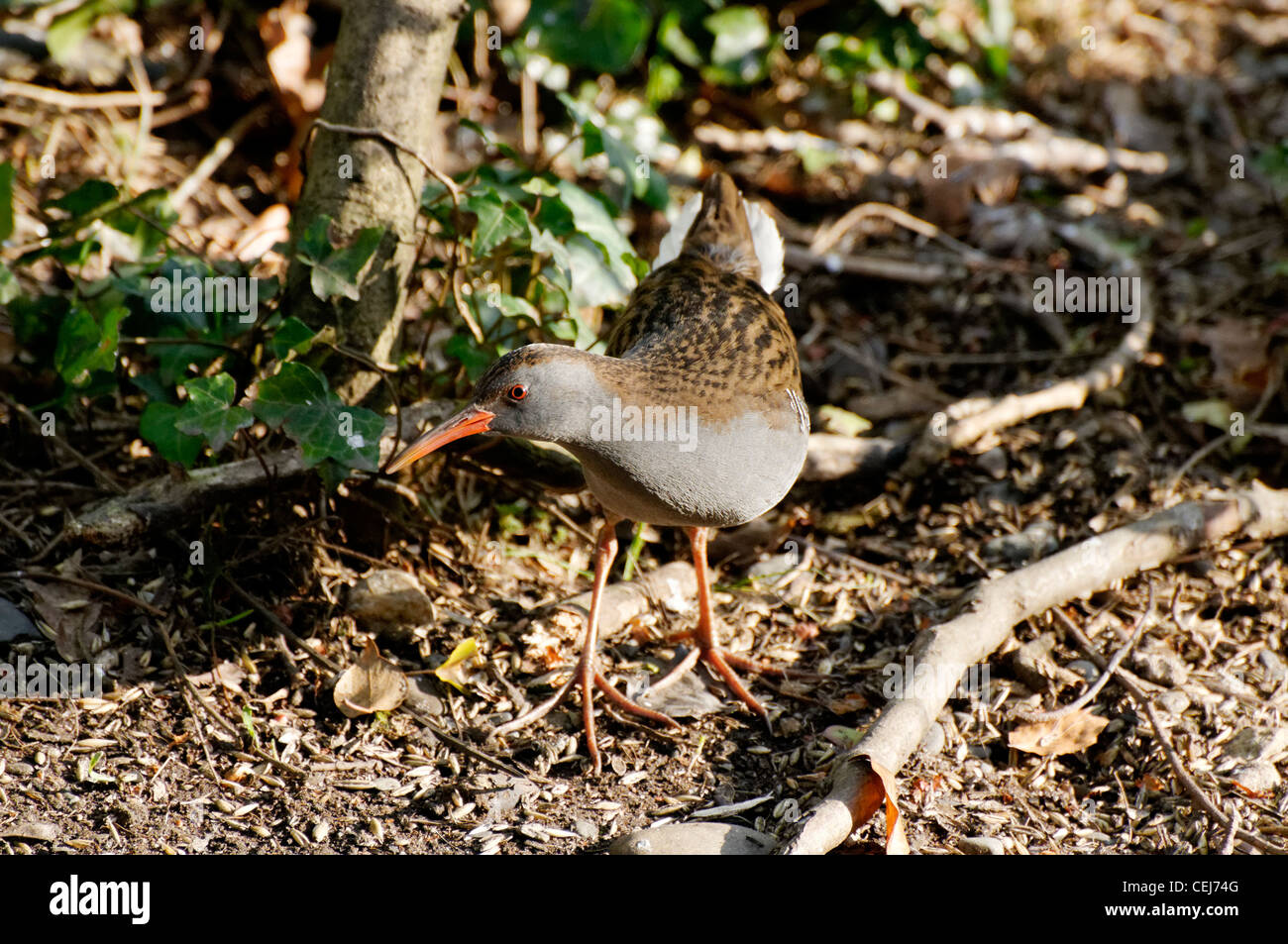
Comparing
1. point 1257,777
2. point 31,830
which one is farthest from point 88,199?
point 1257,777

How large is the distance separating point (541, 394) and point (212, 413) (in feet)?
3.62

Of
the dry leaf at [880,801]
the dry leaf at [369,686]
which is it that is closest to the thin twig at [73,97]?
the dry leaf at [369,686]

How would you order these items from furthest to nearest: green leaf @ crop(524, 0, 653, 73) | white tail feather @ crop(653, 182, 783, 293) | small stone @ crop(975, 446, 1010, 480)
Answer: green leaf @ crop(524, 0, 653, 73) → small stone @ crop(975, 446, 1010, 480) → white tail feather @ crop(653, 182, 783, 293)

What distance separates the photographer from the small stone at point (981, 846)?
362 centimetres

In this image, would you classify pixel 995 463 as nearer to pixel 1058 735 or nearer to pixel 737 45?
pixel 1058 735

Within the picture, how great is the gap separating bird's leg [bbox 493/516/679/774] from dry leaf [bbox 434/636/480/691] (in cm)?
26

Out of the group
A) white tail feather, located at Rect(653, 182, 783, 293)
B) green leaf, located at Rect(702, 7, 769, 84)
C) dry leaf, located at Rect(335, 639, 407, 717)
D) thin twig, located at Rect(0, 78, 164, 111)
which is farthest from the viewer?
green leaf, located at Rect(702, 7, 769, 84)

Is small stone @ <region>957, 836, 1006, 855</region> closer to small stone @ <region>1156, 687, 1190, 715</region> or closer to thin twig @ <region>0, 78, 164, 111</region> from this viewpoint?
small stone @ <region>1156, 687, 1190, 715</region>

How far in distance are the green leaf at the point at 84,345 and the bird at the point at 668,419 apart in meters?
1.09

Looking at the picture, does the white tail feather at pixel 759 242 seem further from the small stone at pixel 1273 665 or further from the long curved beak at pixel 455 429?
the small stone at pixel 1273 665

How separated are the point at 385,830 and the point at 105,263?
3133 millimetres

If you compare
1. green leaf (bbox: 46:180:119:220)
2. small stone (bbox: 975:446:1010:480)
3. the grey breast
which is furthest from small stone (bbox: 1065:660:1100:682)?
green leaf (bbox: 46:180:119:220)

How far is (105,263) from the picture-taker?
5.33m

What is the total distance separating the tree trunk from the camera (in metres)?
4.45
